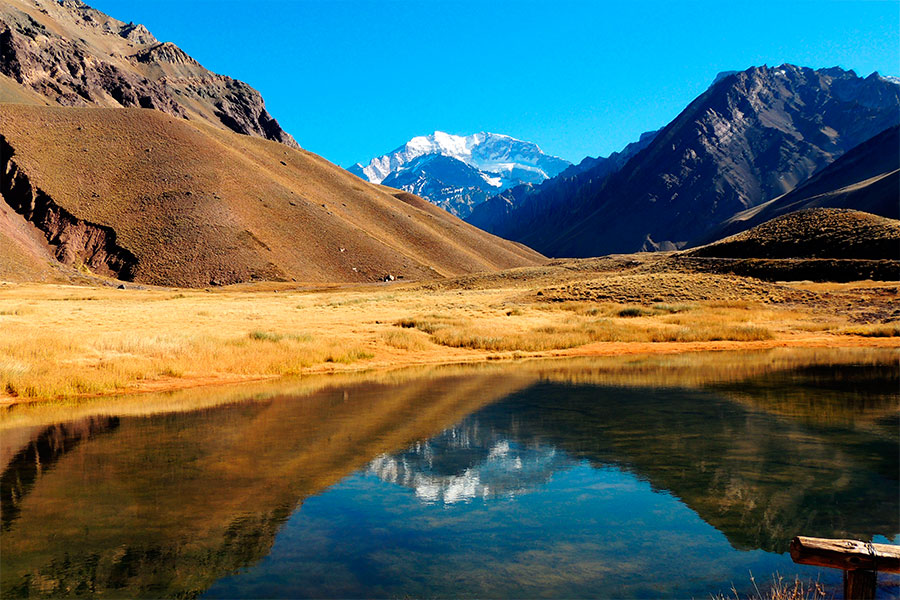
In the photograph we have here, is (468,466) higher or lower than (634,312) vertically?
lower

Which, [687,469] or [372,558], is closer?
[372,558]

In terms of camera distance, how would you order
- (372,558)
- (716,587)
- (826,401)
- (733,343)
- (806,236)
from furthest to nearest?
1. (806,236)
2. (733,343)
3. (826,401)
4. (372,558)
5. (716,587)

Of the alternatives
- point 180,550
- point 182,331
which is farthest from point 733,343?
point 180,550

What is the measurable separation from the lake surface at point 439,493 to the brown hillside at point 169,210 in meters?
109

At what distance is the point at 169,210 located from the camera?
13062 centimetres

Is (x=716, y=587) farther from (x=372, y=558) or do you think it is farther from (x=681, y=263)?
(x=681, y=263)

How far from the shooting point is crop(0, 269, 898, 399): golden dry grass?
25.5 meters

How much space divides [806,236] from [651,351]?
55.1m

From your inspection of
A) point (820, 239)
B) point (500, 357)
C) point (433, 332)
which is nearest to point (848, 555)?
point (500, 357)

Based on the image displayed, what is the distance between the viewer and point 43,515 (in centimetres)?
1066

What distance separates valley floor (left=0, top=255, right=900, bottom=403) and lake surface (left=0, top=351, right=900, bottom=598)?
5.27 meters

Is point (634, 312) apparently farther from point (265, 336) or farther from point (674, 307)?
point (265, 336)

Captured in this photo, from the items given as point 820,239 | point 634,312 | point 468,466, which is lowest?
point 468,466

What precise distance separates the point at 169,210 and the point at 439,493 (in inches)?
5266
